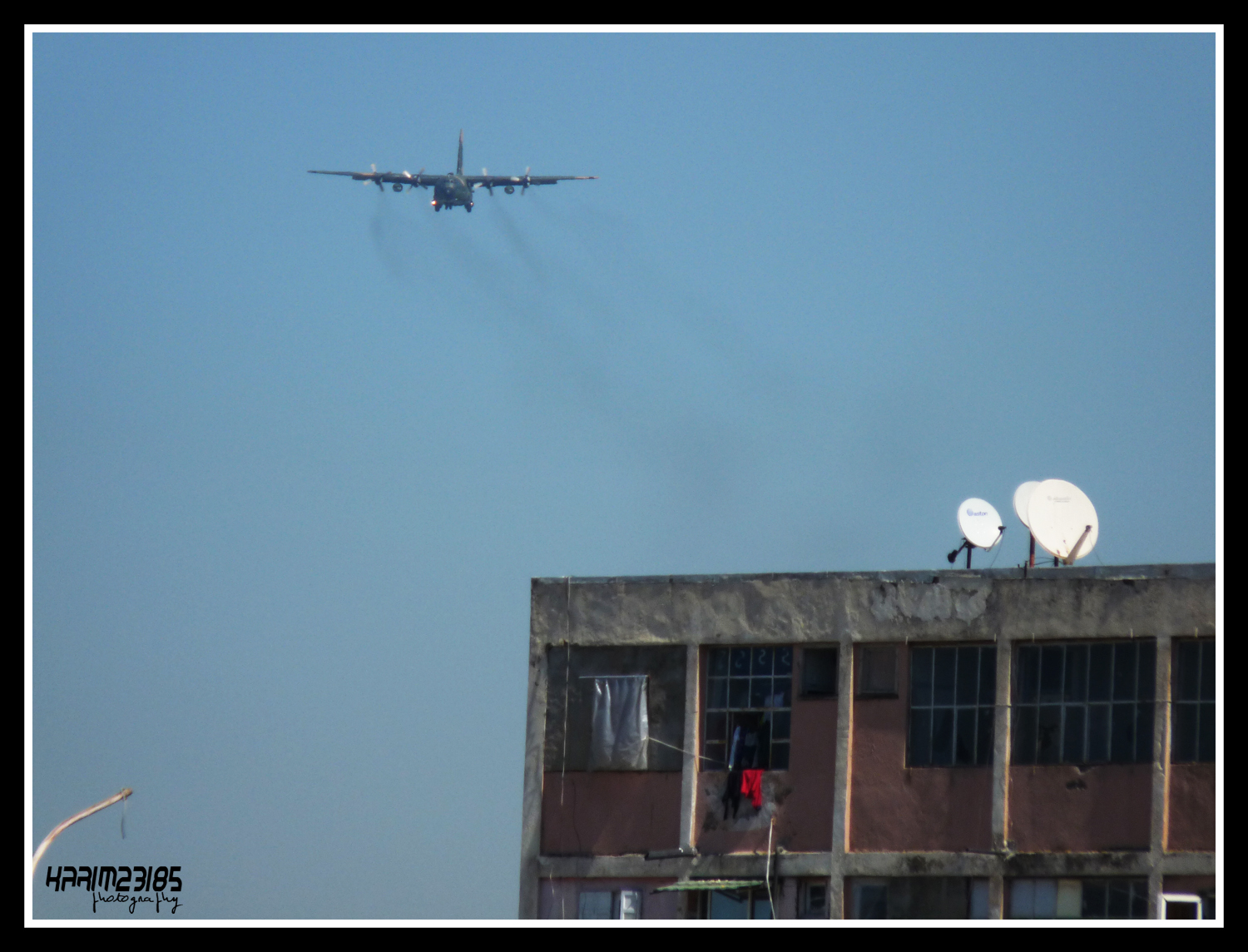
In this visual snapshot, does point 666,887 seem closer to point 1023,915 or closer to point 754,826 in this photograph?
point 754,826

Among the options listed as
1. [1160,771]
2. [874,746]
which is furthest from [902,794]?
[1160,771]

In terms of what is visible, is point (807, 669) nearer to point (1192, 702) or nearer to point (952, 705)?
point (952, 705)

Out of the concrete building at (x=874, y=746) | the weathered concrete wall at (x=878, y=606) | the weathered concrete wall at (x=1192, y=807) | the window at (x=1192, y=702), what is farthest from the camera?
the weathered concrete wall at (x=878, y=606)

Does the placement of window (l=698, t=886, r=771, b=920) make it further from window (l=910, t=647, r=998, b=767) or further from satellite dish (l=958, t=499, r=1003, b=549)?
satellite dish (l=958, t=499, r=1003, b=549)

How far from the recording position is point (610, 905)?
2348 centimetres

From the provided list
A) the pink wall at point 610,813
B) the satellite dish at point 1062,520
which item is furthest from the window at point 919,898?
the satellite dish at point 1062,520

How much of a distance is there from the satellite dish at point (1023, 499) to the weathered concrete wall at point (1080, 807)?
341 cm

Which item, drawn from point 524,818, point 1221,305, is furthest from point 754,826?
point 1221,305

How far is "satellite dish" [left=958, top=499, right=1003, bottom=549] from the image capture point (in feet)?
81.2

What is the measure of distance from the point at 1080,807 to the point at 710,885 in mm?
4447

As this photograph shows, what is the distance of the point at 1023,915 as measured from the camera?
22.0 metres

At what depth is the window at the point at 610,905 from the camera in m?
23.4

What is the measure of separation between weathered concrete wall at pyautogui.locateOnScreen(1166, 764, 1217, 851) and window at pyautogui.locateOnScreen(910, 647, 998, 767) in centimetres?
211

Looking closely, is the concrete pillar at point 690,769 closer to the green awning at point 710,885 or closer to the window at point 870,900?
the green awning at point 710,885
